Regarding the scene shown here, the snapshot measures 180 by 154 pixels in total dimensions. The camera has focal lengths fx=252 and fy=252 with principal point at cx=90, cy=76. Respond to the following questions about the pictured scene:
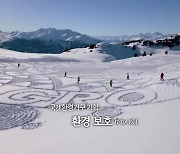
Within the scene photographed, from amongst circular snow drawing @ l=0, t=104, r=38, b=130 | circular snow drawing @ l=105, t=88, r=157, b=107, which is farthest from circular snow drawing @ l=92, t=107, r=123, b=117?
circular snow drawing @ l=0, t=104, r=38, b=130

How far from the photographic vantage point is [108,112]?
23.4 metres

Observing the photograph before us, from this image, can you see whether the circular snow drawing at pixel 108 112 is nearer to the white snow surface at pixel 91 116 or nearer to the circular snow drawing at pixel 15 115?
the white snow surface at pixel 91 116

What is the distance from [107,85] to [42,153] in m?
24.7

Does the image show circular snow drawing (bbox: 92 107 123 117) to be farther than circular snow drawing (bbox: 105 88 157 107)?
No

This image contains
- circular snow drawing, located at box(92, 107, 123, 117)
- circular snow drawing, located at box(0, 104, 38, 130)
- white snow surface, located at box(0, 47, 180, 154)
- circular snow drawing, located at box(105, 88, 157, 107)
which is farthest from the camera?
circular snow drawing, located at box(105, 88, 157, 107)

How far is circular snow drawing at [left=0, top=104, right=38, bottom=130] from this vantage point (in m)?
20.9

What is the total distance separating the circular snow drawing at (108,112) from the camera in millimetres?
22653

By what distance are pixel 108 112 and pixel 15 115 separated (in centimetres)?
861

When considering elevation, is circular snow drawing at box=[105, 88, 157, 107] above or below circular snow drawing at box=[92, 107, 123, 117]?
above

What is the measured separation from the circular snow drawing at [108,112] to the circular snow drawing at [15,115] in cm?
577

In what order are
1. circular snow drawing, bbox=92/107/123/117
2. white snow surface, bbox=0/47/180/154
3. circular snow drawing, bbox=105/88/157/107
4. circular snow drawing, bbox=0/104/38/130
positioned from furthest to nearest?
circular snow drawing, bbox=105/88/157/107
circular snow drawing, bbox=92/107/123/117
circular snow drawing, bbox=0/104/38/130
white snow surface, bbox=0/47/180/154

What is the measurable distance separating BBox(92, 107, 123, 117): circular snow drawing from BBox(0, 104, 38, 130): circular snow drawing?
577 centimetres

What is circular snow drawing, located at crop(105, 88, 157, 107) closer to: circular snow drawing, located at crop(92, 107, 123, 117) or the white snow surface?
the white snow surface

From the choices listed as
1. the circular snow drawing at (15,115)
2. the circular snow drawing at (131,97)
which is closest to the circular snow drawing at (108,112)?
the circular snow drawing at (131,97)
